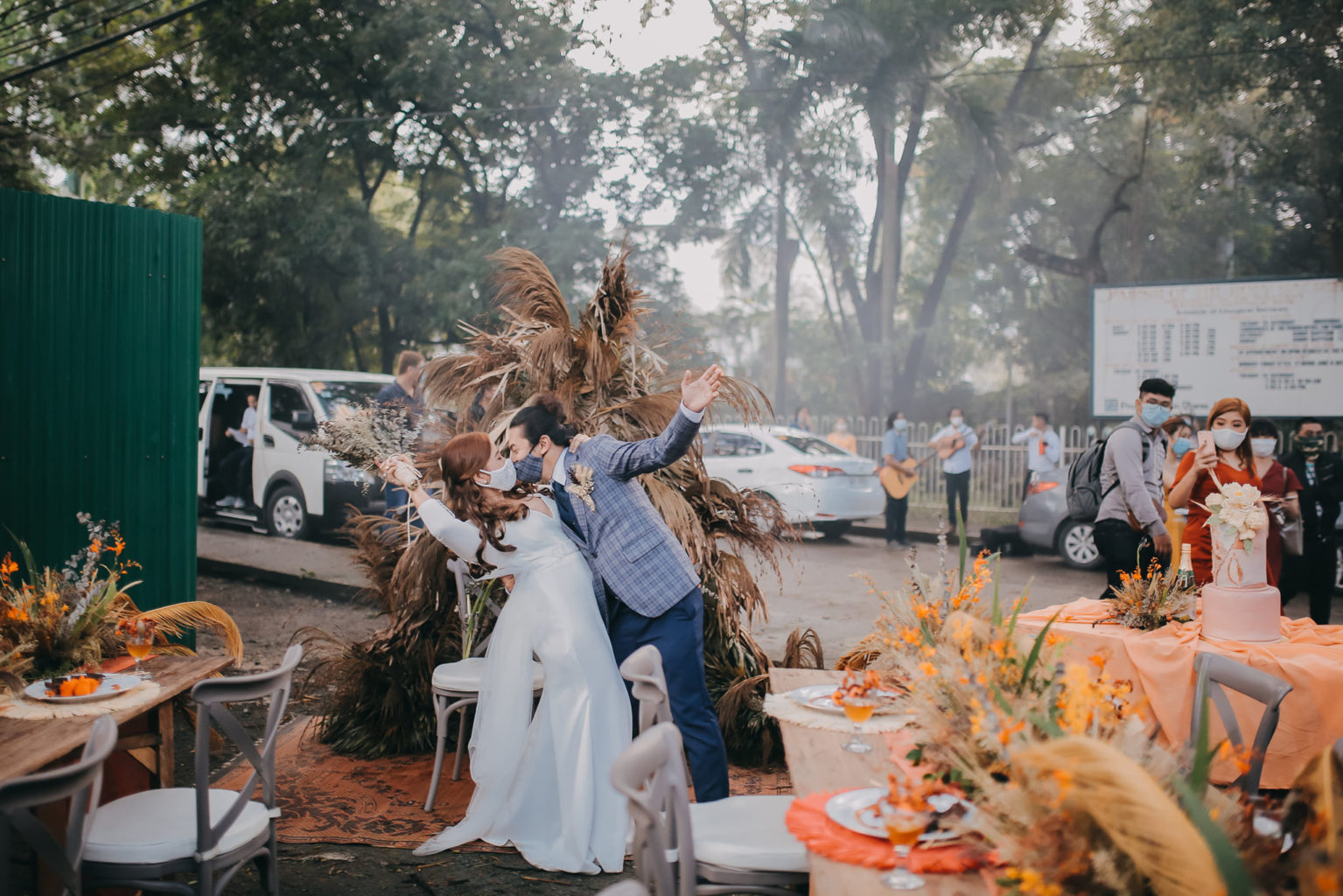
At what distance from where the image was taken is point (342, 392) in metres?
11.0

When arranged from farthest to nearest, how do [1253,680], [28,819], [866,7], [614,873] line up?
[866,7] → [614,873] → [1253,680] → [28,819]

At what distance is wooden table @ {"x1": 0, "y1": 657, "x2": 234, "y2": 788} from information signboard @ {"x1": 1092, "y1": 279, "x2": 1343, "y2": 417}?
11.7m

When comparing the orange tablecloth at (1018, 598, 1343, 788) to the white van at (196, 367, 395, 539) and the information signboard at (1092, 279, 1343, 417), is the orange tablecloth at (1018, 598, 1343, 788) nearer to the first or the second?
the white van at (196, 367, 395, 539)

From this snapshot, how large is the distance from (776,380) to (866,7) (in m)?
9.39

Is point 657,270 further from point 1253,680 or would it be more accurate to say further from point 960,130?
point 1253,680

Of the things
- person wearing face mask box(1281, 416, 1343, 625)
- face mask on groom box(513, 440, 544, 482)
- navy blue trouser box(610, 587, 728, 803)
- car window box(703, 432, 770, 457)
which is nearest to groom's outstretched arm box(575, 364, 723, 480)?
face mask on groom box(513, 440, 544, 482)

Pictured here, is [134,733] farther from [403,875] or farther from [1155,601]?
[1155,601]

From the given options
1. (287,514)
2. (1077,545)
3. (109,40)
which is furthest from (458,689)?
(109,40)

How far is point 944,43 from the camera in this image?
1881 centimetres

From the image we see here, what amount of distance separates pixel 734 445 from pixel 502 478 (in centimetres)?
882

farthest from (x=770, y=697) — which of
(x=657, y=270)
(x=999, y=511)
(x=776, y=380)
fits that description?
(x=776, y=380)

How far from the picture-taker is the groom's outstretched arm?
11.9ft

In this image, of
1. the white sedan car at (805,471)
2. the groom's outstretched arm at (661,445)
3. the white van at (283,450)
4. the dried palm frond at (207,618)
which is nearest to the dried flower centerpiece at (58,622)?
the dried palm frond at (207,618)

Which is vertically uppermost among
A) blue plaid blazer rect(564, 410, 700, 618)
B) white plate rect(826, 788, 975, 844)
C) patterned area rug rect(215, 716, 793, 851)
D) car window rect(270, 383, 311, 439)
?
car window rect(270, 383, 311, 439)
